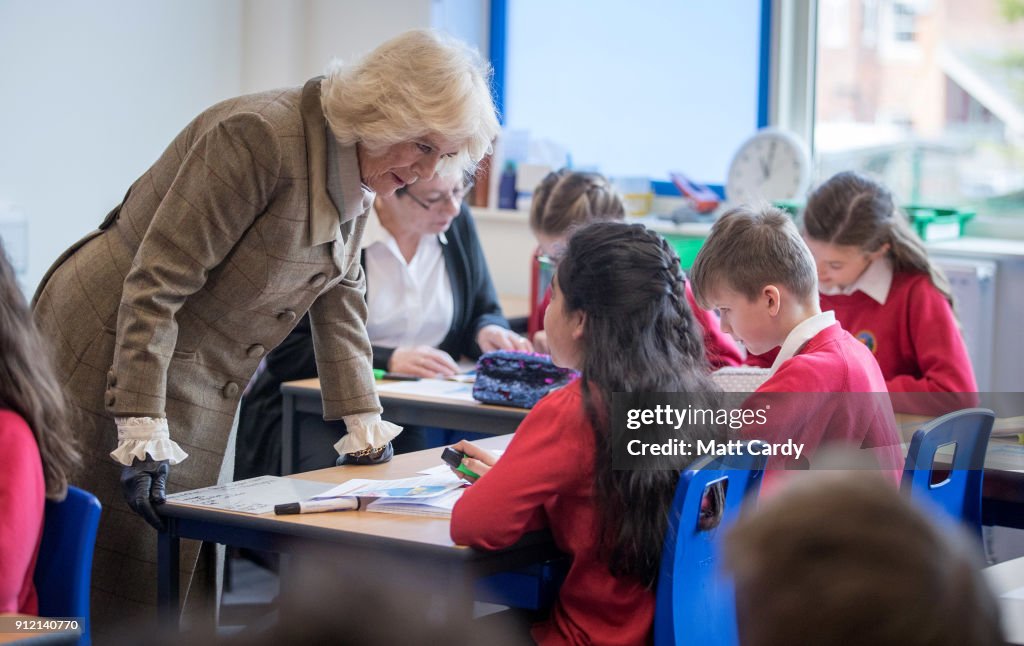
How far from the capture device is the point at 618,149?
17.1ft

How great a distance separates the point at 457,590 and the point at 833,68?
3.32m

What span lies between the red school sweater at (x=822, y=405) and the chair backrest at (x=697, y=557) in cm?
10

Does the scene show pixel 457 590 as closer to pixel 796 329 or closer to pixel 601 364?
pixel 601 364

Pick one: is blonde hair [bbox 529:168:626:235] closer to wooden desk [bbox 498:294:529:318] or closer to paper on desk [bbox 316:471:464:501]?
wooden desk [bbox 498:294:529:318]

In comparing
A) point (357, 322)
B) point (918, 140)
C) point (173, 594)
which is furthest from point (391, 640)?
point (918, 140)

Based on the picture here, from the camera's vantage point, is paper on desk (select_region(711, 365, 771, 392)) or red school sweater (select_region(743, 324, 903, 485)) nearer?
red school sweater (select_region(743, 324, 903, 485))

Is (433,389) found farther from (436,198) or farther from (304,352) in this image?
(436,198)

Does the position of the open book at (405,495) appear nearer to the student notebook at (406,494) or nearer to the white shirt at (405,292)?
the student notebook at (406,494)

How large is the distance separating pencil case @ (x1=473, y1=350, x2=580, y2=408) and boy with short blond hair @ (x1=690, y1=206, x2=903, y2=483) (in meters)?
0.67

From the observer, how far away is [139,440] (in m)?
2.02

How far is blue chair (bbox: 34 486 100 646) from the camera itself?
1.75m

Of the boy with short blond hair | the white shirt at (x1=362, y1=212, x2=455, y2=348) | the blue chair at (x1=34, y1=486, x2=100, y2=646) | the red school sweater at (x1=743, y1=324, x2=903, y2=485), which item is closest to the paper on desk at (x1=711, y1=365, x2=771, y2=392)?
the boy with short blond hair

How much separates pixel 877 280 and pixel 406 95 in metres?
1.71

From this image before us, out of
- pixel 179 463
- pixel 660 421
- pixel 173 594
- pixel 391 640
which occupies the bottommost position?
pixel 173 594
